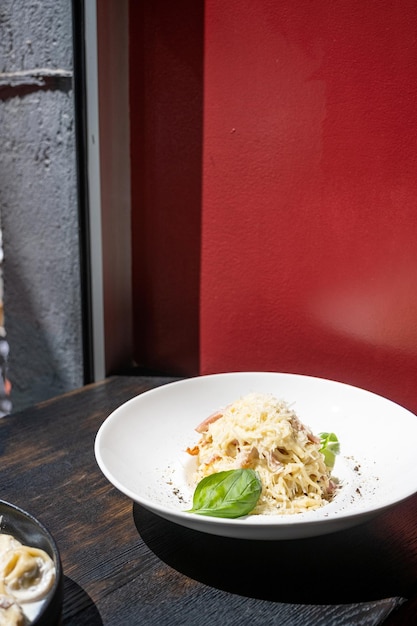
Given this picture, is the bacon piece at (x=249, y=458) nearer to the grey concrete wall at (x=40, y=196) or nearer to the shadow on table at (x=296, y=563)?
the shadow on table at (x=296, y=563)

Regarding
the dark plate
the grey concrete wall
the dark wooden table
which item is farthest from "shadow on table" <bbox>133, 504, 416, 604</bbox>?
the grey concrete wall

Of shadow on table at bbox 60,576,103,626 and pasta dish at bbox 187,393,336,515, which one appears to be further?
pasta dish at bbox 187,393,336,515

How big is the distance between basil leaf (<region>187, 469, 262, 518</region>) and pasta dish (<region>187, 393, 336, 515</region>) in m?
0.04

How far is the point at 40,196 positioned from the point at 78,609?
111 cm

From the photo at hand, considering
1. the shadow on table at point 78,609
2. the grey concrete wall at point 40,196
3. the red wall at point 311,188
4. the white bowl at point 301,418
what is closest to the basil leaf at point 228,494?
the white bowl at point 301,418

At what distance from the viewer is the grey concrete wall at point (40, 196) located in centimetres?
160

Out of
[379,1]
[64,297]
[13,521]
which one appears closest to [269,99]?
[379,1]

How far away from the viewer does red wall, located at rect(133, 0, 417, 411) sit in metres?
1.28

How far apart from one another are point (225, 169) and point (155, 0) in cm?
42

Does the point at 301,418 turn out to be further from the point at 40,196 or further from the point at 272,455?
the point at 40,196

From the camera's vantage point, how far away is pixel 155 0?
Answer: 1529mm

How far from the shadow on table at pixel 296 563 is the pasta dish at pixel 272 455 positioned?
60 millimetres

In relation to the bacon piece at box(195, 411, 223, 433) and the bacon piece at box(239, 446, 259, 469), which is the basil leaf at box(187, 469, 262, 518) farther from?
the bacon piece at box(195, 411, 223, 433)

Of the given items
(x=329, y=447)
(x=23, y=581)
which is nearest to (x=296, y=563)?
(x=329, y=447)
